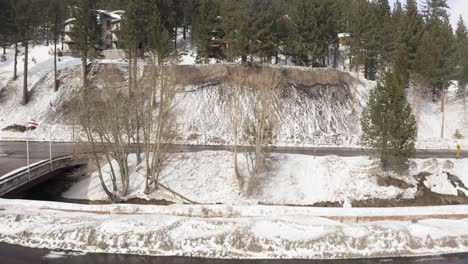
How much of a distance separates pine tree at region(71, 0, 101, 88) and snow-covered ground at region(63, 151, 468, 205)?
2162 centimetres

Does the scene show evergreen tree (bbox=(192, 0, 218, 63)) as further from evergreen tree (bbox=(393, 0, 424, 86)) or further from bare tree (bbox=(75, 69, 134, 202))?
bare tree (bbox=(75, 69, 134, 202))

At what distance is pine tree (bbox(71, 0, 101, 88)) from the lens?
4469 centimetres

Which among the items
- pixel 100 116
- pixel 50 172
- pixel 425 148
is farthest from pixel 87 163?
pixel 425 148

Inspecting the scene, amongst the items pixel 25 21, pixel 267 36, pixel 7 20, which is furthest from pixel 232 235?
pixel 7 20

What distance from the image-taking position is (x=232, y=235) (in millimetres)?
15766

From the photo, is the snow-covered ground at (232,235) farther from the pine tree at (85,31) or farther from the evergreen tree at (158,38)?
the pine tree at (85,31)

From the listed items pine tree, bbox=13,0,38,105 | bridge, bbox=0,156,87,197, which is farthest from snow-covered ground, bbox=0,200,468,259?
pine tree, bbox=13,0,38,105

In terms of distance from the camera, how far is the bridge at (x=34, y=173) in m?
21.5

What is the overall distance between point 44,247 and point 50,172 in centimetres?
1074

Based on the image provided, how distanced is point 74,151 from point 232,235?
18.9 metres

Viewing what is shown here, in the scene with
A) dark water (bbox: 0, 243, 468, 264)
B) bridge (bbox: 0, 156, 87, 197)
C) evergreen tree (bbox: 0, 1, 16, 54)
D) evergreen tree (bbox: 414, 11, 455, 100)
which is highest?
evergreen tree (bbox: 0, 1, 16, 54)

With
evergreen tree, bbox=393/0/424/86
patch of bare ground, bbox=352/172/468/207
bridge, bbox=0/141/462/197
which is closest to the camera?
bridge, bbox=0/141/462/197

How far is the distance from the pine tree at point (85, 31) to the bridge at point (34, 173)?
771 inches

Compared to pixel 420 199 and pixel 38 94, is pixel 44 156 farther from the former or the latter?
pixel 420 199
